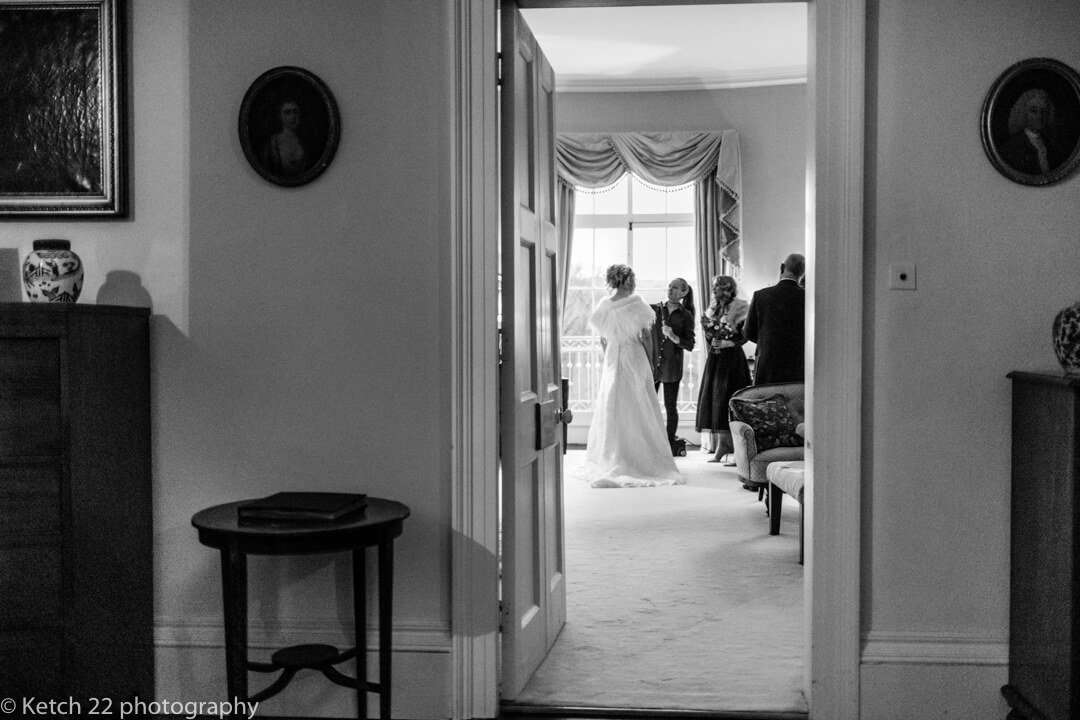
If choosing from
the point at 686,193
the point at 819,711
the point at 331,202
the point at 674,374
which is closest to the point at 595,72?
the point at 686,193

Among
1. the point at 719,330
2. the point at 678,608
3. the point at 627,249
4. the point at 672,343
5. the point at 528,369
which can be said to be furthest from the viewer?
the point at 627,249

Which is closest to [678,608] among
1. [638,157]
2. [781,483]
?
[781,483]

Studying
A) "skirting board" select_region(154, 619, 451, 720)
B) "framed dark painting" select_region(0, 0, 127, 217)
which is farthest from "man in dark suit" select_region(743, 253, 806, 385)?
"framed dark painting" select_region(0, 0, 127, 217)

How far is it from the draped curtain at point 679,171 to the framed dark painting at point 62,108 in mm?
6555

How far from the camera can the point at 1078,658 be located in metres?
2.73

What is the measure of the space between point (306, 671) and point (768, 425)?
364cm

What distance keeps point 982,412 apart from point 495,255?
163cm

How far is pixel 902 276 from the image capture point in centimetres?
321

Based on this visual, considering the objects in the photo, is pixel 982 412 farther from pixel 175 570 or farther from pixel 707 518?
pixel 707 518

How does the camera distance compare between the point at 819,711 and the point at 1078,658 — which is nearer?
the point at 1078,658

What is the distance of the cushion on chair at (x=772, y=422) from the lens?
6.13m

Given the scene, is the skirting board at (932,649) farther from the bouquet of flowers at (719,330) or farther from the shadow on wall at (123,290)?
the bouquet of flowers at (719,330)

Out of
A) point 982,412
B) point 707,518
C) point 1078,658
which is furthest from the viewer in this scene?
point 707,518

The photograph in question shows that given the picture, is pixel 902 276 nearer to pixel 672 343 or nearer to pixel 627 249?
pixel 672 343
